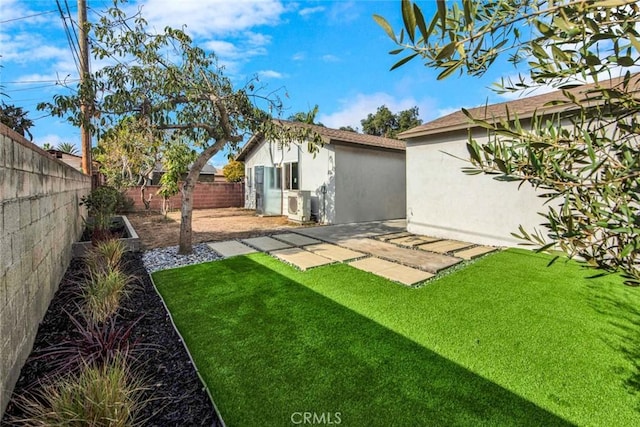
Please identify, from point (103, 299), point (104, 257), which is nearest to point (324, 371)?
point (103, 299)

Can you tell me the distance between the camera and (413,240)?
7.68 meters

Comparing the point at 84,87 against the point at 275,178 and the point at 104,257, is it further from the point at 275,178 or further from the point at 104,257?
the point at 275,178

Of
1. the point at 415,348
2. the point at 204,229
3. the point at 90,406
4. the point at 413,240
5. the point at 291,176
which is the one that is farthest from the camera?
the point at 291,176

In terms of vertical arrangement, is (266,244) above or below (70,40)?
below

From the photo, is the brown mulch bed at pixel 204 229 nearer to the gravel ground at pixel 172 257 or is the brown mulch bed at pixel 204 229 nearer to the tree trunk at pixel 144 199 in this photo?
the gravel ground at pixel 172 257

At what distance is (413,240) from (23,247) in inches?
280

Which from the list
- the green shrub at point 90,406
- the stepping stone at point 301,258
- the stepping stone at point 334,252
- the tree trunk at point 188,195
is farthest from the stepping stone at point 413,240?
the green shrub at point 90,406

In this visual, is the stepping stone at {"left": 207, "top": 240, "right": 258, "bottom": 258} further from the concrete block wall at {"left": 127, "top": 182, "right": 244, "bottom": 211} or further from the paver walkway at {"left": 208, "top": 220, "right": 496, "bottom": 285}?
the concrete block wall at {"left": 127, "top": 182, "right": 244, "bottom": 211}

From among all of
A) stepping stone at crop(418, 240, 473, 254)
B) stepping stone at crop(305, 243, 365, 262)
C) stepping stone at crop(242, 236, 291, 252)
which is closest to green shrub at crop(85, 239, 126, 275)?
stepping stone at crop(242, 236, 291, 252)

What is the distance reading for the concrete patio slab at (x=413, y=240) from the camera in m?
7.30

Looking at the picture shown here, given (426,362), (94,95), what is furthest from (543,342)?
(94,95)

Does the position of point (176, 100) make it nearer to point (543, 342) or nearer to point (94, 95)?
point (94, 95)

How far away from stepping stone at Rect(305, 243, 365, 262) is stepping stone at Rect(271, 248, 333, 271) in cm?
18

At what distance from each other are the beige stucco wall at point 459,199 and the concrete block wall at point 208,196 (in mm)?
11522
